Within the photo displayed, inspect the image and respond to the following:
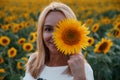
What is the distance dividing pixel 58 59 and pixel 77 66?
0.27m

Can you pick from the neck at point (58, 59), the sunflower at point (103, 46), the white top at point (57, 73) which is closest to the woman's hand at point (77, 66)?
the white top at point (57, 73)

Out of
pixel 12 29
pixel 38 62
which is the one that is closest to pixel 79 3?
pixel 12 29

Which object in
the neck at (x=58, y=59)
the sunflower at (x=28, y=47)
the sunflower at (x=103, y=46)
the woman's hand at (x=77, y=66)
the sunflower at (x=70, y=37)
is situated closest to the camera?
the sunflower at (x=70, y=37)

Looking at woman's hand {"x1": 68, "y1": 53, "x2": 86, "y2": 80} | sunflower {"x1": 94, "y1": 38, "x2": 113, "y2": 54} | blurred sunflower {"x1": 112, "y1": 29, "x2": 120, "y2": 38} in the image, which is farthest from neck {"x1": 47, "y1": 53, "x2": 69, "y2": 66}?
blurred sunflower {"x1": 112, "y1": 29, "x2": 120, "y2": 38}

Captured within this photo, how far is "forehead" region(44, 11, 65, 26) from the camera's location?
9.79 ft

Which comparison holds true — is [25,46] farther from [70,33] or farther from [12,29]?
[70,33]

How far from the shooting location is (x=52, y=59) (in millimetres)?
3184

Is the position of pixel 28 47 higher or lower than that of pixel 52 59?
lower

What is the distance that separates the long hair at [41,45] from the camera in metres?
3.03

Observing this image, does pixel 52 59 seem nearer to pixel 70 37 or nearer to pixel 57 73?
pixel 57 73

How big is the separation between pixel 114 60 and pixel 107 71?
0.33 meters

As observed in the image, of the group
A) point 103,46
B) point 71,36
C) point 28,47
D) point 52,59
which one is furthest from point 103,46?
point 71,36

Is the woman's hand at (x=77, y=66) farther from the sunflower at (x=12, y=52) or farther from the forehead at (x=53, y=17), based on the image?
the sunflower at (x=12, y=52)

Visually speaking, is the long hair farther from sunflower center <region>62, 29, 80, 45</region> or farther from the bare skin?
sunflower center <region>62, 29, 80, 45</region>
